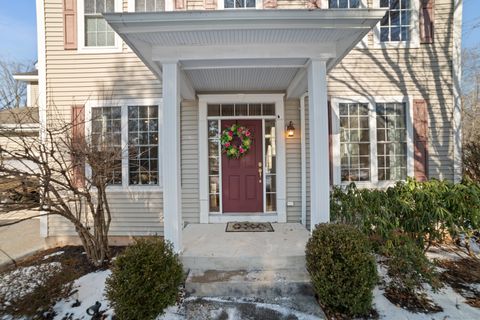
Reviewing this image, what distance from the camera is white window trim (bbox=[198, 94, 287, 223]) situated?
4996mm

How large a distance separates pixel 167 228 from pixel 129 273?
691mm

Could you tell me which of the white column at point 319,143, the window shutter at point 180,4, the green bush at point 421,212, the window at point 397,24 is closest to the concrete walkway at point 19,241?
the white column at point 319,143

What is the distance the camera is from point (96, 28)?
5113 millimetres

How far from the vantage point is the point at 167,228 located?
3221 mm

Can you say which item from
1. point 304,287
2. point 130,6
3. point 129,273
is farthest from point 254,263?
point 130,6

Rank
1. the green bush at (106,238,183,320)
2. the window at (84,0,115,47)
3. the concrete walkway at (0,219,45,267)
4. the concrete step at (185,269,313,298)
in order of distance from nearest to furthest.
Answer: the green bush at (106,238,183,320) → the concrete step at (185,269,313,298) → the concrete walkway at (0,219,45,267) → the window at (84,0,115,47)

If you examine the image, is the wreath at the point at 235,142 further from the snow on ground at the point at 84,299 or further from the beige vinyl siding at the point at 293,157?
the snow on ground at the point at 84,299

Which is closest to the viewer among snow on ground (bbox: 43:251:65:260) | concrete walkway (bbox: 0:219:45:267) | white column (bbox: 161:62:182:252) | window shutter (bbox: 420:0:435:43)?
white column (bbox: 161:62:182:252)

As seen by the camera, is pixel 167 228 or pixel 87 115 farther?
pixel 87 115

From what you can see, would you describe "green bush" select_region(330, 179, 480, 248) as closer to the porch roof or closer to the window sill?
the porch roof

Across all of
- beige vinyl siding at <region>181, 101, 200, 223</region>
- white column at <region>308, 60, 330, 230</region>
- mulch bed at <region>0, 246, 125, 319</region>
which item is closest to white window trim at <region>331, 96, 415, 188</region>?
white column at <region>308, 60, 330, 230</region>

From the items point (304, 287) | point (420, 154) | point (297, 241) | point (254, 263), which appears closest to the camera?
point (304, 287)

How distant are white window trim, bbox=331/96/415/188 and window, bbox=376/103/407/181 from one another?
0.24 feet

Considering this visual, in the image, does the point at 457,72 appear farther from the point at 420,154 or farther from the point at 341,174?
the point at 341,174
